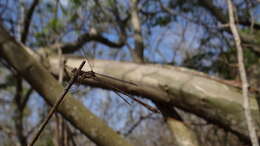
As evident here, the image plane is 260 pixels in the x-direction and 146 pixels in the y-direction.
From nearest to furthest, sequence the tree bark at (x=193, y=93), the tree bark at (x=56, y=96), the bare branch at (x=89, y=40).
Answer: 1. the tree bark at (x=56, y=96)
2. the tree bark at (x=193, y=93)
3. the bare branch at (x=89, y=40)

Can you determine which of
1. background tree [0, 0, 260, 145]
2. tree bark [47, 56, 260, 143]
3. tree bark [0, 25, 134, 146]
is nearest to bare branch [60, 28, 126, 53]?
background tree [0, 0, 260, 145]

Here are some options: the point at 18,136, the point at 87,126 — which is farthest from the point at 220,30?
the point at 18,136

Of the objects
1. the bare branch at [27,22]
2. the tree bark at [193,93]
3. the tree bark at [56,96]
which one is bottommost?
the tree bark at [193,93]

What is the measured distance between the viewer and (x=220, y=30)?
2316 millimetres

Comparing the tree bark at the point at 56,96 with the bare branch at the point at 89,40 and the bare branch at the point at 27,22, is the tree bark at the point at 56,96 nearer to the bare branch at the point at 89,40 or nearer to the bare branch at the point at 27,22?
the bare branch at the point at 89,40

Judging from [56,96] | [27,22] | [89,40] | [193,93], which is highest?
[27,22]

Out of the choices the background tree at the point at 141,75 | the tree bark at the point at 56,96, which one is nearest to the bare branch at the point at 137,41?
the background tree at the point at 141,75

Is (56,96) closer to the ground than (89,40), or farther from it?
closer to the ground

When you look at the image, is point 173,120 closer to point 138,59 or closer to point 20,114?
point 138,59

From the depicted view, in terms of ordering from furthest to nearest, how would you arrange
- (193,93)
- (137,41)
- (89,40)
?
(89,40) → (137,41) → (193,93)

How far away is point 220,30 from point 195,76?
3.51 feet

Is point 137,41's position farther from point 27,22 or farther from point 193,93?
point 27,22

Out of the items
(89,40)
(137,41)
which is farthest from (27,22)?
(137,41)

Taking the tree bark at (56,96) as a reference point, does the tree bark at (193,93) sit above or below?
below
